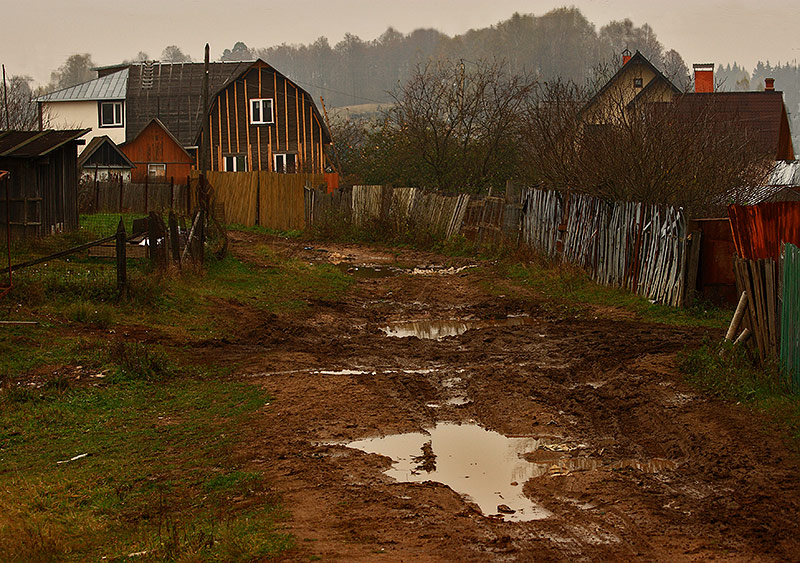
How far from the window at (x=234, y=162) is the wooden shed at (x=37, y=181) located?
81.3ft

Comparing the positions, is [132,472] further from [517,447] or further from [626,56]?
[626,56]

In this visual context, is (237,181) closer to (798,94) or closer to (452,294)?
(452,294)

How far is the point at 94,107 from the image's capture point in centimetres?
5159

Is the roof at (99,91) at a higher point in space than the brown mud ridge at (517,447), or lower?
higher

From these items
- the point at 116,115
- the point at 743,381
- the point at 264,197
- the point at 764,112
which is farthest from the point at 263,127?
the point at 743,381

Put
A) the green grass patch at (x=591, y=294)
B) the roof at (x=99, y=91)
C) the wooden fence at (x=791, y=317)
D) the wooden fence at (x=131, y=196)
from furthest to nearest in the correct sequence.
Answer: the roof at (x=99, y=91) → the wooden fence at (x=131, y=196) → the green grass patch at (x=591, y=294) → the wooden fence at (x=791, y=317)

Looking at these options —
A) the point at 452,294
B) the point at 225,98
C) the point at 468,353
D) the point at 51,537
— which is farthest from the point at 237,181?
the point at 51,537

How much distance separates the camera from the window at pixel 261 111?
153ft

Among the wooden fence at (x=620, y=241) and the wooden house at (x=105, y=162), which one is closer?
the wooden fence at (x=620, y=241)

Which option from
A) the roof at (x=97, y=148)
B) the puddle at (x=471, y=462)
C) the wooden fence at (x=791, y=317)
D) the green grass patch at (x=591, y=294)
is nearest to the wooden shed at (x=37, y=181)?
the green grass patch at (x=591, y=294)

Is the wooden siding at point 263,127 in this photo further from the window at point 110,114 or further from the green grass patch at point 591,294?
the green grass patch at point 591,294

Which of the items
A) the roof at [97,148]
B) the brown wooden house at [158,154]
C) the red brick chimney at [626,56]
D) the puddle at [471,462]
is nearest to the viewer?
the puddle at [471,462]

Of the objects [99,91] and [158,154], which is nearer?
[158,154]

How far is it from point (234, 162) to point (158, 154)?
3714mm
